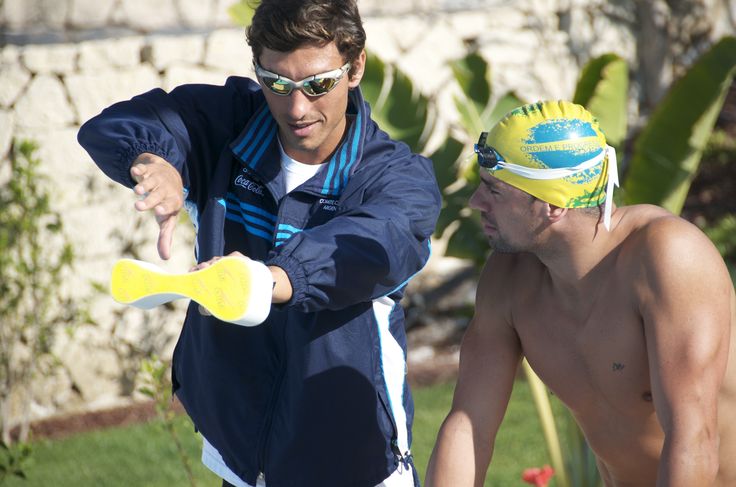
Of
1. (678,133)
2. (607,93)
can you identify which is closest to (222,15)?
(607,93)

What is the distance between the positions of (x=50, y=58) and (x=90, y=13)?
1.39 feet

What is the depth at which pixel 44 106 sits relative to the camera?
689 centimetres

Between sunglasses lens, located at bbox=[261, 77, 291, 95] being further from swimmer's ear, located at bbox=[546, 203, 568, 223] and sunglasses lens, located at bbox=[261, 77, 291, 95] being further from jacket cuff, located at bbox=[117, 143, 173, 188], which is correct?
swimmer's ear, located at bbox=[546, 203, 568, 223]

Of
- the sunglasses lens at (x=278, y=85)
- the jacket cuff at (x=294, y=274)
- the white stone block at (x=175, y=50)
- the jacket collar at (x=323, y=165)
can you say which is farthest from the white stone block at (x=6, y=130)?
the jacket cuff at (x=294, y=274)

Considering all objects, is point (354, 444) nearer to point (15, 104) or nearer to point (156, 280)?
point (156, 280)

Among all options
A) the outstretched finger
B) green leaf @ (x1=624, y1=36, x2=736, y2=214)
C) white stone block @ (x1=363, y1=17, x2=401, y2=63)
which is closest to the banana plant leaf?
green leaf @ (x1=624, y1=36, x2=736, y2=214)

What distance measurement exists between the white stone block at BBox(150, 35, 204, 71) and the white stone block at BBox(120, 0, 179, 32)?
0.39 feet

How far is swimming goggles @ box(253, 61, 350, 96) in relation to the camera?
2.81 metres

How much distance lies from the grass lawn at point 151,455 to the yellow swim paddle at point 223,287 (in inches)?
141

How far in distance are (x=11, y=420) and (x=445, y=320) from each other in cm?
325

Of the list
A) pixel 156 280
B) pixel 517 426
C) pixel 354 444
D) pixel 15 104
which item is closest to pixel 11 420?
pixel 15 104

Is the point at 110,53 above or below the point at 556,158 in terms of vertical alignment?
below

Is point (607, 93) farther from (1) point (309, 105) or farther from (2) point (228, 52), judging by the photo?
(2) point (228, 52)

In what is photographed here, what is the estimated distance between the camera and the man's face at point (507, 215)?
2771 millimetres
